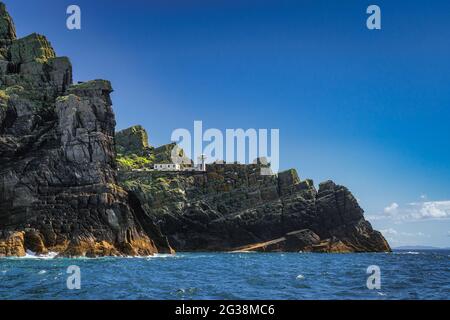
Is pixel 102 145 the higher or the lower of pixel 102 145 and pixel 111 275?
the higher

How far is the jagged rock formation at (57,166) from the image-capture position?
96.2m

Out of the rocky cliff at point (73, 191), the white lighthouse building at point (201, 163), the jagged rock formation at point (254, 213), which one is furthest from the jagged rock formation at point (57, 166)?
the white lighthouse building at point (201, 163)

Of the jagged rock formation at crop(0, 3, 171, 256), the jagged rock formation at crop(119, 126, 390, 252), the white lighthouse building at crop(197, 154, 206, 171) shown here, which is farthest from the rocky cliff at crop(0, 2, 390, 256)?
the white lighthouse building at crop(197, 154, 206, 171)

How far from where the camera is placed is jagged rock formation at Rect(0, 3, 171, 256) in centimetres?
9619

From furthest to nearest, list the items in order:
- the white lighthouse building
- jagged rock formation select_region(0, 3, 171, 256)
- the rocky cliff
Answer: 1. the white lighthouse building
2. the rocky cliff
3. jagged rock formation select_region(0, 3, 171, 256)

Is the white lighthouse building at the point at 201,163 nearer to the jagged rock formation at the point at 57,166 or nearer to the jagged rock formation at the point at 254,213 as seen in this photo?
the jagged rock formation at the point at 254,213

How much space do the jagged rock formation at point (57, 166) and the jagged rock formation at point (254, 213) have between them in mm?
44064

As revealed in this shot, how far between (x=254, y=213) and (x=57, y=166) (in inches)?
3051

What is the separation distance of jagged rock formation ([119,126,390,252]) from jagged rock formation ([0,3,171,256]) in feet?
145

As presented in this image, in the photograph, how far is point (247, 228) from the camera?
165m

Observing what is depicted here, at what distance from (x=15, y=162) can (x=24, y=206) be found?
10117 mm

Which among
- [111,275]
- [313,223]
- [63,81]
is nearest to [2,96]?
[63,81]

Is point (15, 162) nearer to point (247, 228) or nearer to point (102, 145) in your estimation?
point (102, 145)

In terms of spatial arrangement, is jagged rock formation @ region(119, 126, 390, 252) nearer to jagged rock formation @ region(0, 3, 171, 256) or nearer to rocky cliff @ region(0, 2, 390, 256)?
rocky cliff @ region(0, 2, 390, 256)
